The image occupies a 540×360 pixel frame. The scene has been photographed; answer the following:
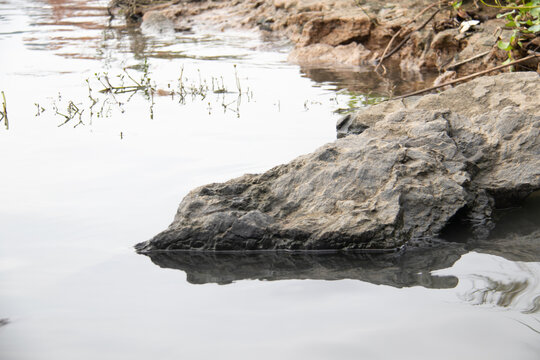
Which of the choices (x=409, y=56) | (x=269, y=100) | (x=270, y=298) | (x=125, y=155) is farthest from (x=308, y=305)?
(x=409, y=56)

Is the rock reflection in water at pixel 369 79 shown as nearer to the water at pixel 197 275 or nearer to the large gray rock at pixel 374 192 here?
the water at pixel 197 275

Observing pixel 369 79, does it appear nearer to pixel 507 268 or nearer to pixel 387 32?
pixel 387 32

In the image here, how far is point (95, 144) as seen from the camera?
500cm

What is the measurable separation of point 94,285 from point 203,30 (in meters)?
10.5

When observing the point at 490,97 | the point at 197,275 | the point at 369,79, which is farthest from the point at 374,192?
the point at 369,79

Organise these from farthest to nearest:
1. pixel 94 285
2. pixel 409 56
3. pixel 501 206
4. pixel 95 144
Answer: pixel 409 56, pixel 95 144, pixel 501 206, pixel 94 285

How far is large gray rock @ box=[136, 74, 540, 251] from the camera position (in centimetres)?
299

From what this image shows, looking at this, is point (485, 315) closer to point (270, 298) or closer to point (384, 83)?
point (270, 298)

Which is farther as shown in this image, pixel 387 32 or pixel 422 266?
pixel 387 32

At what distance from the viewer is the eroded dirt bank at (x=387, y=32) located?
269 inches

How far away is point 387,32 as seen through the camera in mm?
8469

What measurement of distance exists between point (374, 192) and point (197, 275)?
0.99 meters

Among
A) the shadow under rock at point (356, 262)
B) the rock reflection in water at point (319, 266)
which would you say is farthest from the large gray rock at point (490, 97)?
the rock reflection in water at point (319, 266)

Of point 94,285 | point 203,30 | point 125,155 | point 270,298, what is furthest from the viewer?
point 203,30
